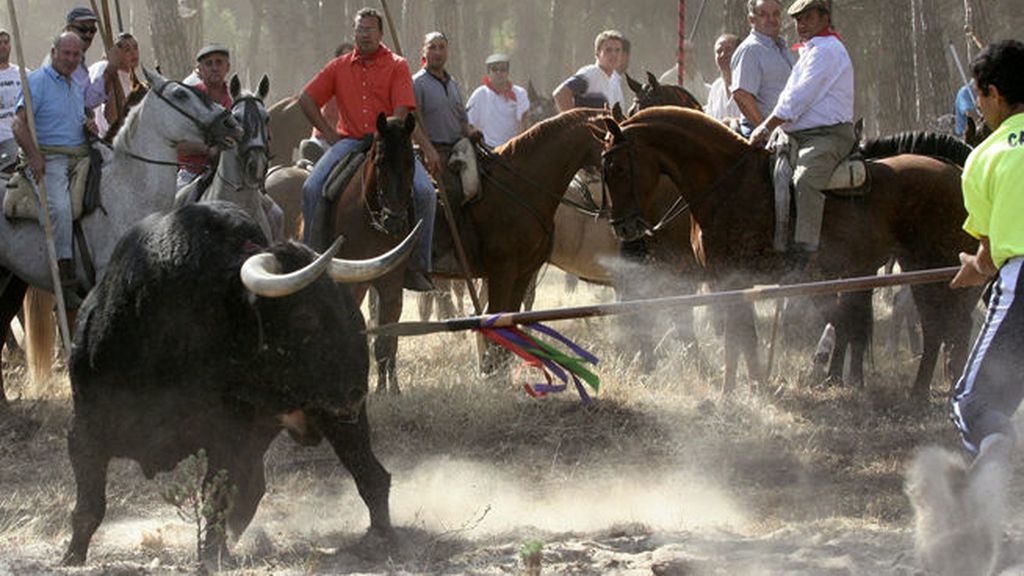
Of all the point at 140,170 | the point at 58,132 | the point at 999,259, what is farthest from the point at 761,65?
the point at 999,259

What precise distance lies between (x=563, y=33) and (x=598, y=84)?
27056 mm

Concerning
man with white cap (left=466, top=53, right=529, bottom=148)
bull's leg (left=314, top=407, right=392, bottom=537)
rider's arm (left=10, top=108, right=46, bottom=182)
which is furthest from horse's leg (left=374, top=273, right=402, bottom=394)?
man with white cap (left=466, top=53, right=529, bottom=148)

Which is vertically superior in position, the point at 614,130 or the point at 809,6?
the point at 809,6

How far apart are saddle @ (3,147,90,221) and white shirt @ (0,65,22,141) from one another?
125 centimetres

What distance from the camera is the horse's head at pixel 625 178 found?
11.4 meters

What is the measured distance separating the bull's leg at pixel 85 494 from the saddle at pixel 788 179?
553 cm

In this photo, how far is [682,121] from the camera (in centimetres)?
1143

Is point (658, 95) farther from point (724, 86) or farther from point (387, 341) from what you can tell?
point (387, 341)

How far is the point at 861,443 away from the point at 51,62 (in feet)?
20.5

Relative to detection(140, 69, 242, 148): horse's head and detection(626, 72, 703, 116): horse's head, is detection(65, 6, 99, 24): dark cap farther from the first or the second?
detection(626, 72, 703, 116): horse's head

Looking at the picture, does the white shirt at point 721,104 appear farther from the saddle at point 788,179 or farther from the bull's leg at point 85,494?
the bull's leg at point 85,494

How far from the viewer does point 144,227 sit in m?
7.86

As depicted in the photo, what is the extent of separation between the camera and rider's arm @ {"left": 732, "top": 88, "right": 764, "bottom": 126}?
12172 mm

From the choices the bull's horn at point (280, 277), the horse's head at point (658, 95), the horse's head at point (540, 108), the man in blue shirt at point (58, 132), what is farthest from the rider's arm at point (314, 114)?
the horse's head at point (540, 108)
